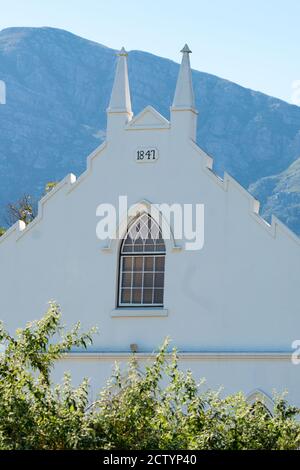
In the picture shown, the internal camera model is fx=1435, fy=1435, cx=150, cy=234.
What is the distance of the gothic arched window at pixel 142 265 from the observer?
35.9 m

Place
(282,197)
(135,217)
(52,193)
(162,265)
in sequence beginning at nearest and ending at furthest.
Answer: (162,265) < (135,217) < (52,193) < (282,197)

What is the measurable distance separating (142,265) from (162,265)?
1.72 feet

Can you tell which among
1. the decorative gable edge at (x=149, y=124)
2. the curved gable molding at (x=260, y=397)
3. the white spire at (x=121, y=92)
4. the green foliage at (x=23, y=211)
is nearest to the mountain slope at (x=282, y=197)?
the green foliage at (x=23, y=211)

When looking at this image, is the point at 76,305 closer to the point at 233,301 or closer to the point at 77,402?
the point at 233,301

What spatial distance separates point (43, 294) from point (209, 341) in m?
4.70

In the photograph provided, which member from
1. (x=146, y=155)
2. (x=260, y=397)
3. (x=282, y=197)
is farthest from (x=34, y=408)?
(x=282, y=197)

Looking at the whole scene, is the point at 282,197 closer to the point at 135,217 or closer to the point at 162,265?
the point at 135,217

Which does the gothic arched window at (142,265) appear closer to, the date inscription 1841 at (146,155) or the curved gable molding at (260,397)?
the date inscription 1841 at (146,155)

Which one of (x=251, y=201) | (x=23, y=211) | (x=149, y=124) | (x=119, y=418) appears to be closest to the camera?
(x=119, y=418)

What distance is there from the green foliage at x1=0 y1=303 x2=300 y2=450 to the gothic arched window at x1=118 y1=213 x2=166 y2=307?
10.1 metres

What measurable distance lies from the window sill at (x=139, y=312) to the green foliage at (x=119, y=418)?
31.4 ft

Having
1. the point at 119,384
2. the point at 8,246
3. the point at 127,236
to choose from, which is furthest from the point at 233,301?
the point at 119,384

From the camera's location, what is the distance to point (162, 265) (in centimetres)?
3584

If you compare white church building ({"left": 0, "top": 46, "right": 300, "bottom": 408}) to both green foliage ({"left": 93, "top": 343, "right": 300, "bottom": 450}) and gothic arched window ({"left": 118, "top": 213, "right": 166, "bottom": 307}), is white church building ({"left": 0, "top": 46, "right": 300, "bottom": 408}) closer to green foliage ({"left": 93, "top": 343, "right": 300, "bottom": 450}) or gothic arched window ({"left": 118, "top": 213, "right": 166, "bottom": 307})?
gothic arched window ({"left": 118, "top": 213, "right": 166, "bottom": 307})
